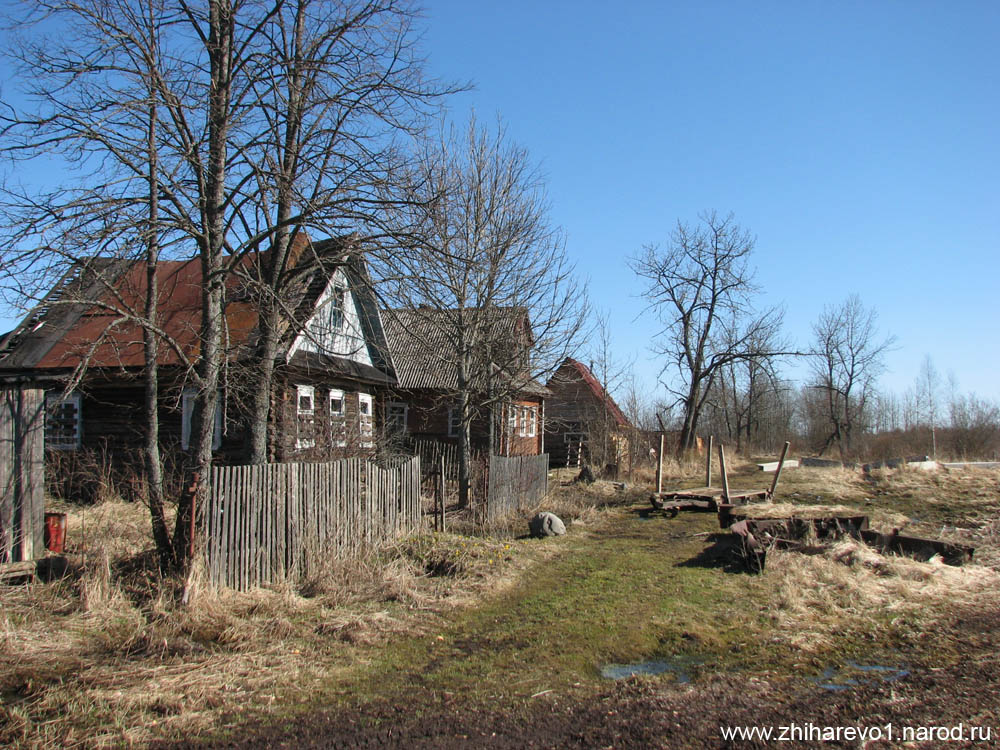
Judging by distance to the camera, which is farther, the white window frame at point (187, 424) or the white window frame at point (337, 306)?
the white window frame at point (187, 424)

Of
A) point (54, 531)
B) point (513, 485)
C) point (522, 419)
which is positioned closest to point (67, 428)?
point (54, 531)

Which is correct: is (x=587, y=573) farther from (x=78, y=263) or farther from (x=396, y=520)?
(x=78, y=263)

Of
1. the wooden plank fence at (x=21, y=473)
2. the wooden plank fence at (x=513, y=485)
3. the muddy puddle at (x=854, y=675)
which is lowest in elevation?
the muddy puddle at (x=854, y=675)

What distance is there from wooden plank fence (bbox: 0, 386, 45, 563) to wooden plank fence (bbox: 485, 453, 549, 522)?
25.0 ft

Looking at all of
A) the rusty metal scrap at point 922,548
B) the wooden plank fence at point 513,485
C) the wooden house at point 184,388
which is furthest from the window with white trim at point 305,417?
the rusty metal scrap at point 922,548

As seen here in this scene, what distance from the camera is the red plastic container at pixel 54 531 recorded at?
27.7ft

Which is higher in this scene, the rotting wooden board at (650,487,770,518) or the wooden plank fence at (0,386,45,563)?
the wooden plank fence at (0,386,45,563)

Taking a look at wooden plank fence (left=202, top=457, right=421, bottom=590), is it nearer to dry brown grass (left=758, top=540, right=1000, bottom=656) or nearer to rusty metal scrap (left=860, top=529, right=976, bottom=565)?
Result: dry brown grass (left=758, top=540, right=1000, bottom=656)

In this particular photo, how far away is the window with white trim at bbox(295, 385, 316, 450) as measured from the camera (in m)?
13.2

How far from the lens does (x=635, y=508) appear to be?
1806cm

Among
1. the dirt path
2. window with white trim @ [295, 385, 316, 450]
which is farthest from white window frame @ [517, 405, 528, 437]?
the dirt path

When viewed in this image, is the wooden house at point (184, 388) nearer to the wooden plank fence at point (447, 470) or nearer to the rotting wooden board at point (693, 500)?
the wooden plank fence at point (447, 470)

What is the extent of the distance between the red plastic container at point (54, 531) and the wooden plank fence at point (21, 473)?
401 millimetres

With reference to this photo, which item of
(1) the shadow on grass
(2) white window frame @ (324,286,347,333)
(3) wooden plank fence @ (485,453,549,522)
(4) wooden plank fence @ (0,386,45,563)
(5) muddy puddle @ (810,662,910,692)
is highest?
(2) white window frame @ (324,286,347,333)
